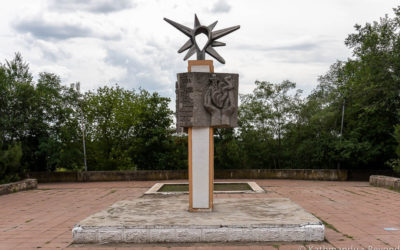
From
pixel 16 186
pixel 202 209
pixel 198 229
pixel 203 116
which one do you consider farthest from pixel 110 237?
pixel 16 186

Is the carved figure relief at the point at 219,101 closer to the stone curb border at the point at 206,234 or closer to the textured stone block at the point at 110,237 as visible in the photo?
the stone curb border at the point at 206,234

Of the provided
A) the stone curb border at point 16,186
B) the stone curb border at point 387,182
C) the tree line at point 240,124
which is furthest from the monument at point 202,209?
the tree line at point 240,124

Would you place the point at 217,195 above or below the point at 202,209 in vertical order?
below

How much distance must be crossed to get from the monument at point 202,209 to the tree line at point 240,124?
10.8 metres

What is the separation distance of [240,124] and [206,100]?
1230cm

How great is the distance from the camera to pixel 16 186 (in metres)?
13.2

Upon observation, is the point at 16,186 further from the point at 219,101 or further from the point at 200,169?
the point at 219,101

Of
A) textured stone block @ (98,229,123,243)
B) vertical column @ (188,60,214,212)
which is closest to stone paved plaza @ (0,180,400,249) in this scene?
textured stone block @ (98,229,123,243)

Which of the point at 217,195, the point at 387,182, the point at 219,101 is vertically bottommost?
the point at 217,195

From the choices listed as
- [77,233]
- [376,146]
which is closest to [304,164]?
[376,146]

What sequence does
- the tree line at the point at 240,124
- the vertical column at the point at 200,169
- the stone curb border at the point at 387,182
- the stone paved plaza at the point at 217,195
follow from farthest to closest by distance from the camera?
the tree line at the point at 240,124
the stone curb border at the point at 387,182
the vertical column at the point at 200,169
the stone paved plaza at the point at 217,195

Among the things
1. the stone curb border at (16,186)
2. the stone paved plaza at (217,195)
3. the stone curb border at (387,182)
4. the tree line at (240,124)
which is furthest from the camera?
the tree line at (240,124)

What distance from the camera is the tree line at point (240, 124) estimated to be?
17.0 meters

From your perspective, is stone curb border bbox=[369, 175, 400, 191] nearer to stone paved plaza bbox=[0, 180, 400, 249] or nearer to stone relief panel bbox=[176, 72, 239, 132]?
stone paved plaza bbox=[0, 180, 400, 249]
